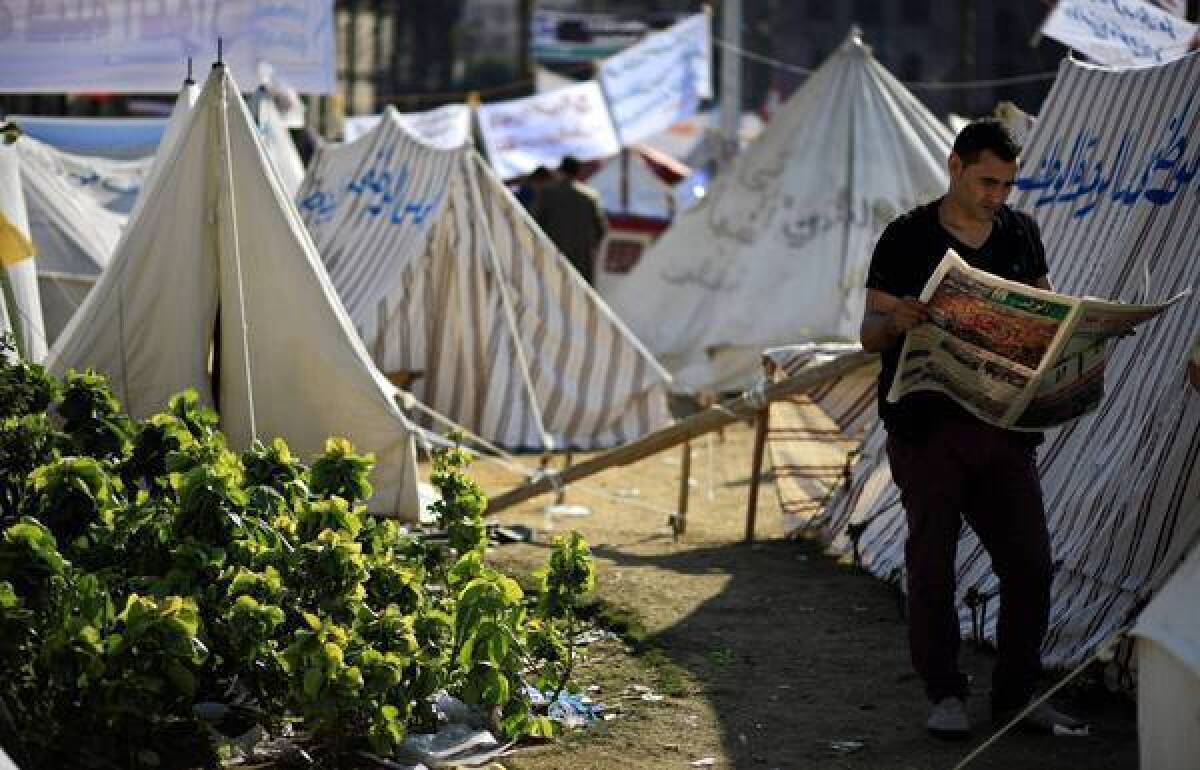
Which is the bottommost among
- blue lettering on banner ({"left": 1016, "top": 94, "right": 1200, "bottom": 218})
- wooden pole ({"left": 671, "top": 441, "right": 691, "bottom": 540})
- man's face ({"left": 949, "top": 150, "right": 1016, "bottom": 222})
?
wooden pole ({"left": 671, "top": 441, "right": 691, "bottom": 540})

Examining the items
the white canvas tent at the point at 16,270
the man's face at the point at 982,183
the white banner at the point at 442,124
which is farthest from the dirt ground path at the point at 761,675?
the white banner at the point at 442,124

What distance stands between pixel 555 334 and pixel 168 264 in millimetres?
3875

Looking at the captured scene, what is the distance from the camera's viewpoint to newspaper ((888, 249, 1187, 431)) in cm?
477

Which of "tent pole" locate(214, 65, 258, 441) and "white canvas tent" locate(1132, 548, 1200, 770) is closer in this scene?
"white canvas tent" locate(1132, 548, 1200, 770)

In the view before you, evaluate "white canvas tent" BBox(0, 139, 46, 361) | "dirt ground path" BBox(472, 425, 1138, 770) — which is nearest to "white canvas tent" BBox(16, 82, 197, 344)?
"white canvas tent" BBox(0, 139, 46, 361)

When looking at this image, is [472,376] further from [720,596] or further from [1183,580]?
[1183,580]

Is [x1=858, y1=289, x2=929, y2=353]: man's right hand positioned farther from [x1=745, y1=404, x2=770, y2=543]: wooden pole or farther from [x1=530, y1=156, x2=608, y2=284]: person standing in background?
[x1=530, y1=156, x2=608, y2=284]: person standing in background

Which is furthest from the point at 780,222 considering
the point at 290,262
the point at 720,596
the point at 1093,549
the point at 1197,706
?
the point at 1197,706

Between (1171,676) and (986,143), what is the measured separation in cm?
152

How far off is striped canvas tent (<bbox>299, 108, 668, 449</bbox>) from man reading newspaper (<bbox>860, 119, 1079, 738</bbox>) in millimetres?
6589

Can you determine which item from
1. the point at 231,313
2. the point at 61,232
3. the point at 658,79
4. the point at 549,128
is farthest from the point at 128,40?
the point at 658,79

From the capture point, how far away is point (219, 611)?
4.86 metres

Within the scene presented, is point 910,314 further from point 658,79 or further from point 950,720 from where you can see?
point 658,79

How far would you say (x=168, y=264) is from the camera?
8516mm
